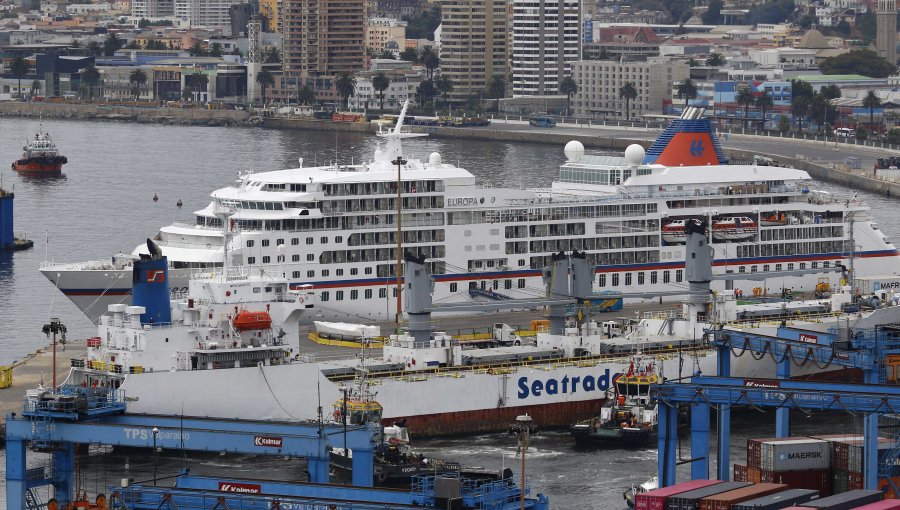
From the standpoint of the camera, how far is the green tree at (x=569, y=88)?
18288cm

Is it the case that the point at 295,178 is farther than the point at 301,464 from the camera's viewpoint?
Yes

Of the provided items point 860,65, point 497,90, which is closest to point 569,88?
point 497,90

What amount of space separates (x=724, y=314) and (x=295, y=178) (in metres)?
12.5

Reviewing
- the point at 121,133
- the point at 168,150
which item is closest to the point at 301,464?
the point at 168,150

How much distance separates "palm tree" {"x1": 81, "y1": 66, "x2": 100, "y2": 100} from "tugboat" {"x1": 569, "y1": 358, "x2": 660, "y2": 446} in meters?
151

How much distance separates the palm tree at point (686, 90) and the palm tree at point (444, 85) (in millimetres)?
20083

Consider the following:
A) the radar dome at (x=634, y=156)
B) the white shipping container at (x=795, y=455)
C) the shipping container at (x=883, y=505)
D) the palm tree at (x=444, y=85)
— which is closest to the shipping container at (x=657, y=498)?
the shipping container at (x=883, y=505)

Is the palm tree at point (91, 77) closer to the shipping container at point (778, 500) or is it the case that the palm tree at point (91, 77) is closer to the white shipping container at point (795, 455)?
the white shipping container at point (795, 455)

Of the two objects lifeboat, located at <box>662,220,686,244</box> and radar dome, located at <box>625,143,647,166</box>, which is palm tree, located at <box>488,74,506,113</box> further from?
lifeboat, located at <box>662,220,686,244</box>

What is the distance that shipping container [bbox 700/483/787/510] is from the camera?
35.2m

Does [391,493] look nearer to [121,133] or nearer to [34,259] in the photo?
[34,259]

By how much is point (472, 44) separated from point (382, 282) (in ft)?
426

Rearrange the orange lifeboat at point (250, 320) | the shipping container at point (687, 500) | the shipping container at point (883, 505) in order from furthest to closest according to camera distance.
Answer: the orange lifeboat at point (250, 320) → the shipping container at point (687, 500) → the shipping container at point (883, 505)

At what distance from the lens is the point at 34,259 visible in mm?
82875
